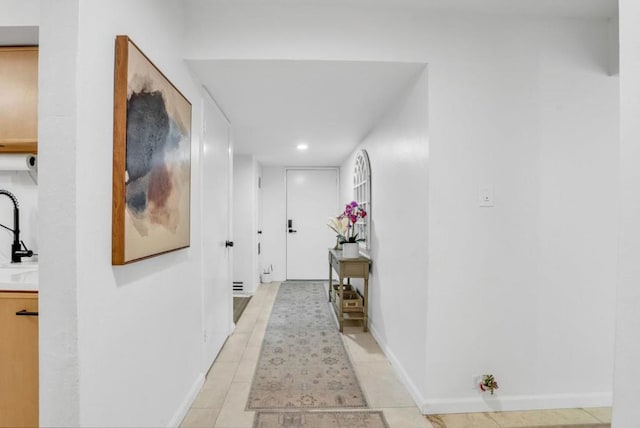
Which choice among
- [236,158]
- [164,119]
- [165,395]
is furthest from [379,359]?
[236,158]

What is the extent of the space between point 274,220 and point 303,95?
11.3ft

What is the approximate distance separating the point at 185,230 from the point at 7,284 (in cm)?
74

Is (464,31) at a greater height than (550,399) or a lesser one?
greater

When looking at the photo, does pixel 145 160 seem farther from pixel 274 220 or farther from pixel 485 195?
pixel 274 220

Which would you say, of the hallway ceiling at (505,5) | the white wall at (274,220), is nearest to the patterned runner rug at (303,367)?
the white wall at (274,220)

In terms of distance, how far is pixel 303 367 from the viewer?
2396mm

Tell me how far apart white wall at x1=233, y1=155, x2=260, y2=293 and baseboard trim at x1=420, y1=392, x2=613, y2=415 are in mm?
3217

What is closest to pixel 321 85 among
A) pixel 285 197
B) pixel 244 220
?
pixel 244 220

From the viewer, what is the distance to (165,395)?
157cm

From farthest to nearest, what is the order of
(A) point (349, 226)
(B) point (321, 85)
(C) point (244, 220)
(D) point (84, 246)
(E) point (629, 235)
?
1. (C) point (244, 220)
2. (A) point (349, 226)
3. (B) point (321, 85)
4. (D) point (84, 246)
5. (E) point (629, 235)

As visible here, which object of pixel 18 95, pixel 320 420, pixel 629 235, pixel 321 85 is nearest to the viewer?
pixel 629 235

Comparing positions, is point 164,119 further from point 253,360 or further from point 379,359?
point 379,359

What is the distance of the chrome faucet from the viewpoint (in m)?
1.66

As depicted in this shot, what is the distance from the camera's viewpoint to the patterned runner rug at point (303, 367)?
198cm
